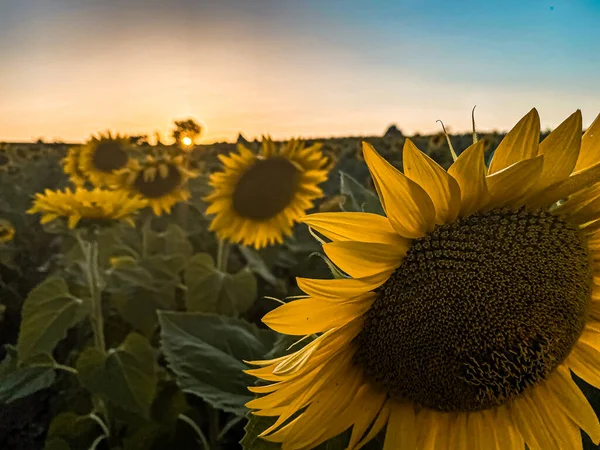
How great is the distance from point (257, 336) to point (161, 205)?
221 centimetres

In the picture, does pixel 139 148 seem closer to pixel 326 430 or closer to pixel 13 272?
pixel 13 272

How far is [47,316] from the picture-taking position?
2.15m

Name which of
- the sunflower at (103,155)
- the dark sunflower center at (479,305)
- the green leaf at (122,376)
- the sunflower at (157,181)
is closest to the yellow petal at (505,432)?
the dark sunflower center at (479,305)

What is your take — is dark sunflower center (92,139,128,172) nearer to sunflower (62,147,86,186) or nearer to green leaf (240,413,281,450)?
sunflower (62,147,86,186)

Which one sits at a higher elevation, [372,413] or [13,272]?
[372,413]

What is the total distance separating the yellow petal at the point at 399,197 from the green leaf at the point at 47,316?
1629mm

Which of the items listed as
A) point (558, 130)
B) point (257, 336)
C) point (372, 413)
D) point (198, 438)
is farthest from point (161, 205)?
point (558, 130)

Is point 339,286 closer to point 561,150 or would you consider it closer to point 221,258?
point 561,150

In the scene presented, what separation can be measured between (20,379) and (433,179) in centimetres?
179

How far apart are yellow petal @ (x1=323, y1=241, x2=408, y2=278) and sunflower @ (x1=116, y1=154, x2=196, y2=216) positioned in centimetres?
307

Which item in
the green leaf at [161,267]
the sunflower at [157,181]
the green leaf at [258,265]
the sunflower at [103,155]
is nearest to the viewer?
the green leaf at [161,267]

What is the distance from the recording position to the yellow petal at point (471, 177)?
32.0 inches

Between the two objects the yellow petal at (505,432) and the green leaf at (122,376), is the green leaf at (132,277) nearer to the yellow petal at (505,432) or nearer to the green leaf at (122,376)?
the green leaf at (122,376)

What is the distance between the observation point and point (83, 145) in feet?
16.4
